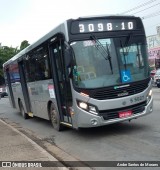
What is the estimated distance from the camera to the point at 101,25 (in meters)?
9.75

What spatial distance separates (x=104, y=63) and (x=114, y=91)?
76 centimetres

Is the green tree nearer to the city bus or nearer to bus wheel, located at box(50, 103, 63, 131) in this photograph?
bus wheel, located at box(50, 103, 63, 131)

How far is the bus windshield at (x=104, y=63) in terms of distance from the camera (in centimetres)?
938

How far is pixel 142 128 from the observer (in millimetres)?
10594

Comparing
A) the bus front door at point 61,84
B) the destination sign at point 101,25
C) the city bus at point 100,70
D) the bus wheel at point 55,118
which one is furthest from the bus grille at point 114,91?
the bus wheel at point 55,118

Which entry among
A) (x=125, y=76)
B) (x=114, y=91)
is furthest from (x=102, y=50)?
(x=114, y=91)

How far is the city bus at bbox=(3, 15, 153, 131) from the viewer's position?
9.34 metres

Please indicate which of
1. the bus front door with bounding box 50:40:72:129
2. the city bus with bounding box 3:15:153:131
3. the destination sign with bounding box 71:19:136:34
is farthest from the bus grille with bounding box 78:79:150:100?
the destination sign with bounding box 71:19:136:34

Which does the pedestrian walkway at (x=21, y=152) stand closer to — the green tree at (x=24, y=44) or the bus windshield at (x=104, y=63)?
the bus windshield at (x=104, y=63)

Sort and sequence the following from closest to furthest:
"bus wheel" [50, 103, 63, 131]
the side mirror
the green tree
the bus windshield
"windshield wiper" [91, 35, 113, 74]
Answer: the side mirror
the bus windshield
"windshield wiper" [91, 35, 113, 74]
"bus wheel" [50, 103, 63, 131]
the green tree

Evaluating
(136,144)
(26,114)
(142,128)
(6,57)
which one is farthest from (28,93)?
(6,57)

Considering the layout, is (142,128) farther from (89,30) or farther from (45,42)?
(45,42)

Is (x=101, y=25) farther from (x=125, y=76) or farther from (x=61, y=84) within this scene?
(x=61, y=84)

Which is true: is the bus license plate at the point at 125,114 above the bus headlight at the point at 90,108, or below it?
below
